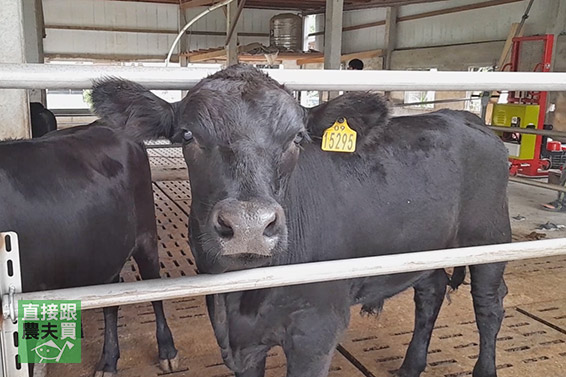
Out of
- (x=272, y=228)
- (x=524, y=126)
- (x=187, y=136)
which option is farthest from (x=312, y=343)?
(x=524, y=126)

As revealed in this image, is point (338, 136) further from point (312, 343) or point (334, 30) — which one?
point (334, 30)

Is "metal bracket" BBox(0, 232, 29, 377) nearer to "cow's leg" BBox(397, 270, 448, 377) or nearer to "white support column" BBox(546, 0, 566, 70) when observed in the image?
"cow's leg" BBox(397, 270, 448, 377)

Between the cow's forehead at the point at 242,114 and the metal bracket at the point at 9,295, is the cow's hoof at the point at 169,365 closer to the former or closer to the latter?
the cow's forehead at the point at 242,114

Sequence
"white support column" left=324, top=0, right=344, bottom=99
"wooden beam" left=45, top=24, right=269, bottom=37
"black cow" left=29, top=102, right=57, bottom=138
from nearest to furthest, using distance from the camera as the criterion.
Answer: "black cow" left=29, top=102, right=57, bottom=138
"white support column" left=324, top=0, right=344, bottom=99
"wooden beam" left=45, top=24, right=269, bottom=37

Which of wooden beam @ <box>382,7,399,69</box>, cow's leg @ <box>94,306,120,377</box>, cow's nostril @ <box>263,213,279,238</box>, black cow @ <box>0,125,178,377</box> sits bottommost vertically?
cow's leg @ <box>94,306,120,377</box>

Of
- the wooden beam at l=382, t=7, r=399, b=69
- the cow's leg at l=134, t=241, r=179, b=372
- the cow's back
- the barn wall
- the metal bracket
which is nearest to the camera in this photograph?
the metal bracket

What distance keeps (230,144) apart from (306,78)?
10.9 inches

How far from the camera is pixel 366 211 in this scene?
6.97ft

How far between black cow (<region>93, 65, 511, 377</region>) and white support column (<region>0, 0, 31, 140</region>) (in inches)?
54.1

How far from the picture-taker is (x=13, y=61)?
2.74 meters

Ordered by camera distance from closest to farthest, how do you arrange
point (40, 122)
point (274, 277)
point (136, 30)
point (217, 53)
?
point (274, 277)
point (40, 122)
point (217, 53)
point (136, 30)

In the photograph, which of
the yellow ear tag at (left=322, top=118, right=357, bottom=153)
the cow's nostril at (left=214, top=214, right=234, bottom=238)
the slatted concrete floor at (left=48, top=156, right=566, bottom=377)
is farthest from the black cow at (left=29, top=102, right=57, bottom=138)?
the cow's nostril at (left=214, top=214, right=234, bottom=238)

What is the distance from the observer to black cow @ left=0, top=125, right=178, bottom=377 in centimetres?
226

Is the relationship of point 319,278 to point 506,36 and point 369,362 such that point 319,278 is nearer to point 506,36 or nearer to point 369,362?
point 369,362
